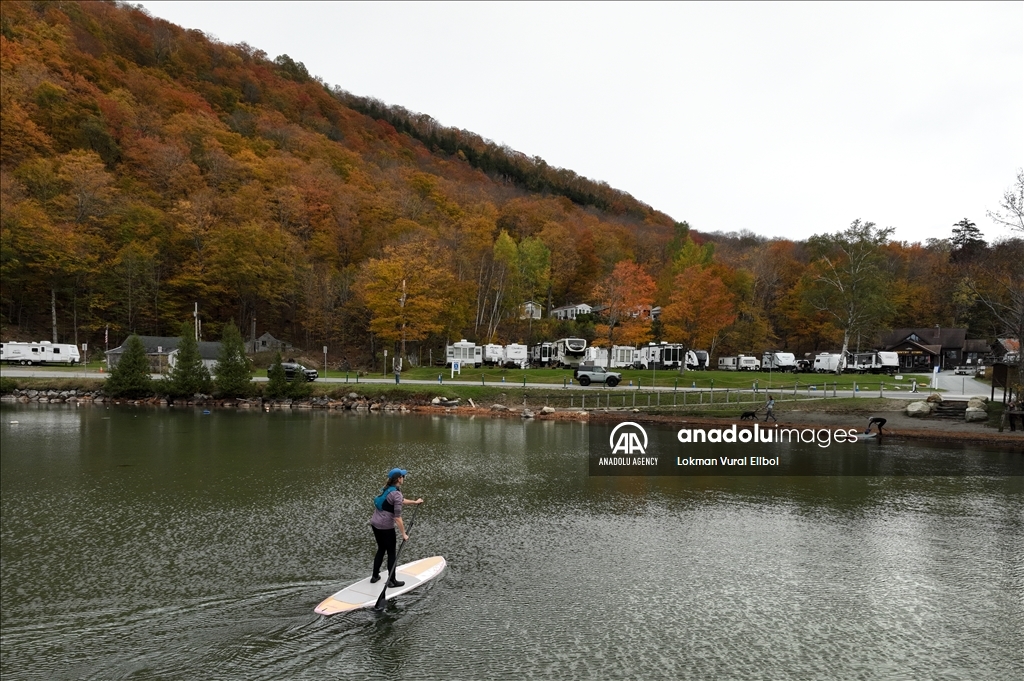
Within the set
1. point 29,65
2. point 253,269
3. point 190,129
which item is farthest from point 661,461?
point 29,65

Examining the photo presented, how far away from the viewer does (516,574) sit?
39.3ft

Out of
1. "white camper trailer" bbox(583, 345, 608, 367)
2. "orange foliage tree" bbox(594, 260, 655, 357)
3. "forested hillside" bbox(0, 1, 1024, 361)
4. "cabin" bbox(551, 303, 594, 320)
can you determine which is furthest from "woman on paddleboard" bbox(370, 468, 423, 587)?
"cabin" bbox(551, 303, 594, 320)

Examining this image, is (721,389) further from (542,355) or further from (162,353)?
(162,353)

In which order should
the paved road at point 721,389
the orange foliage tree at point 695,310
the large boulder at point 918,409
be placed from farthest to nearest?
1. the orange foliage tree at point 695,310
2. the paved road at point 721,389
3. the large boulder at point 918,409

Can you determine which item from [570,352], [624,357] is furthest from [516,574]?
[570,352]

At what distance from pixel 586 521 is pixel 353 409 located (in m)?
30.9

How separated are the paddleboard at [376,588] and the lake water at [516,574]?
9.6 inches

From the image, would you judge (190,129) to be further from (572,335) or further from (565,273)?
(572,335)

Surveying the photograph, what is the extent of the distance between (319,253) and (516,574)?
7192 cm

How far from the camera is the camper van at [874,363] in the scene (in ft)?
202

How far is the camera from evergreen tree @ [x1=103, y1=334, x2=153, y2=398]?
45.0 m

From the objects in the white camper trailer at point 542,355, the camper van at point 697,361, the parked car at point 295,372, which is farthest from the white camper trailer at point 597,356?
the parked car at point 295,372

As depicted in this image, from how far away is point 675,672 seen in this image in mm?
8461

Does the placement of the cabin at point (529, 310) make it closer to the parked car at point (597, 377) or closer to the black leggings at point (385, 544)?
the parked car at point (597, 377)
